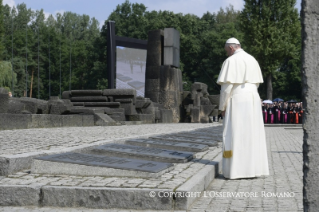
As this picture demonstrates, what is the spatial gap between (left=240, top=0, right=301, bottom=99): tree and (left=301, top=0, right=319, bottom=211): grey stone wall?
44.4 m

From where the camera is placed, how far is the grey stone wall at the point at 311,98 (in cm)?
284

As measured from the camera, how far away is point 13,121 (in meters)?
13.2

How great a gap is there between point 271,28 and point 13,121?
36919 mm

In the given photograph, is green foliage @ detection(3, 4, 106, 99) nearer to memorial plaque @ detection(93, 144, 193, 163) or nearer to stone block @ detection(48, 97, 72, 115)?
stone block @ detection(48, 97, 72, 115)

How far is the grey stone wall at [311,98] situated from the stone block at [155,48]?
24.7 m

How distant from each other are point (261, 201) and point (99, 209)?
63.3 inches

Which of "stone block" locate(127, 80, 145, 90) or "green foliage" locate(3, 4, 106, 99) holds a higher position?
"green foliage" locate(3, 4, 106, 99)

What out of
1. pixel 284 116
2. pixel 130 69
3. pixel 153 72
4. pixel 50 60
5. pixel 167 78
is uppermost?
pixel 50 60

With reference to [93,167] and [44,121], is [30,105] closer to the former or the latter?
[44,121]

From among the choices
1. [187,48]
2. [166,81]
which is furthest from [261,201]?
[187,48]

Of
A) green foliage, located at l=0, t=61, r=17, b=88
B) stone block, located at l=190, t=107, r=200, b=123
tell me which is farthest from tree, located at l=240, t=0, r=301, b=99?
green foliage, located at l=0, t=61, r=17, b=88

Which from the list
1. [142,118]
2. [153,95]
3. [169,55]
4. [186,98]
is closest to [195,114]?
[186,98]

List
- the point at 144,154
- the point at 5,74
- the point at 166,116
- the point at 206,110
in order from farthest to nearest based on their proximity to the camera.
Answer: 1. the point at 5,74
2. the point at 206,110
3. the point at 166,116
4. the point at 144,154

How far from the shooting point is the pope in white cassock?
648 centimetres
